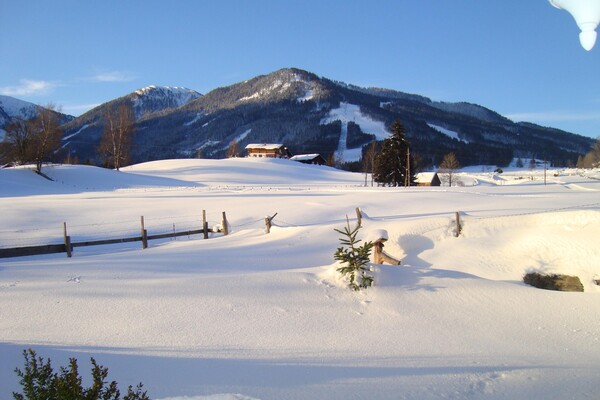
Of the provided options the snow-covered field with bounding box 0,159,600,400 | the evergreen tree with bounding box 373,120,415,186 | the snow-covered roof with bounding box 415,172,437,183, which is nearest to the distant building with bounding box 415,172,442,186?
the snow-covered roof with bounding box 415,172,437,183

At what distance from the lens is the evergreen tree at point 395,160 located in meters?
49.5

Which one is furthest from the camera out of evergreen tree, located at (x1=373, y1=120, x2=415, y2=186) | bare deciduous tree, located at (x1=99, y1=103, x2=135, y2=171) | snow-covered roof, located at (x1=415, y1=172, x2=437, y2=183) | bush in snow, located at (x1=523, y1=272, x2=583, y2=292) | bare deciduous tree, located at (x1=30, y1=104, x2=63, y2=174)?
snow-covered roof, located at (x1=415, y1=172, x2=437, y2=183)

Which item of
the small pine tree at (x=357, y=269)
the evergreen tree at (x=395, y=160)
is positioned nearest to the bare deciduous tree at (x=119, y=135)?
the evergreen tree at (x=395, y=160)

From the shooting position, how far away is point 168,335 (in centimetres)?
518

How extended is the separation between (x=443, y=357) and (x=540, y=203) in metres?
24.4

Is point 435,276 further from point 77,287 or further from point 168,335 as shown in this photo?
point 77,287

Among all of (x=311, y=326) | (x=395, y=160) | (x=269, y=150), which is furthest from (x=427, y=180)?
(x=311, y=326)

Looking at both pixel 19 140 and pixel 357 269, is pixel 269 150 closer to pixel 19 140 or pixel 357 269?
pixel 19 140

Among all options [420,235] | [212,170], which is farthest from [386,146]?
[420,235]

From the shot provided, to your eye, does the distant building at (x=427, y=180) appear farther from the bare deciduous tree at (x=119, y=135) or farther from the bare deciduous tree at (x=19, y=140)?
the bare deciduous tree at (x=19, y=140)

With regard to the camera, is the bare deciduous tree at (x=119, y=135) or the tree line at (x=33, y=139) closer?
the tree line at (x=33, y=139)

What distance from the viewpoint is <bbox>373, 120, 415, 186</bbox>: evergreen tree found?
49.5 meters

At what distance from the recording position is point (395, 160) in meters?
49.8

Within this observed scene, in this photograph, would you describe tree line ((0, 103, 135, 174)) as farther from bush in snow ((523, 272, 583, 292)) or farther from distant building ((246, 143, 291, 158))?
distant building ((246, 143, 291, 158))
